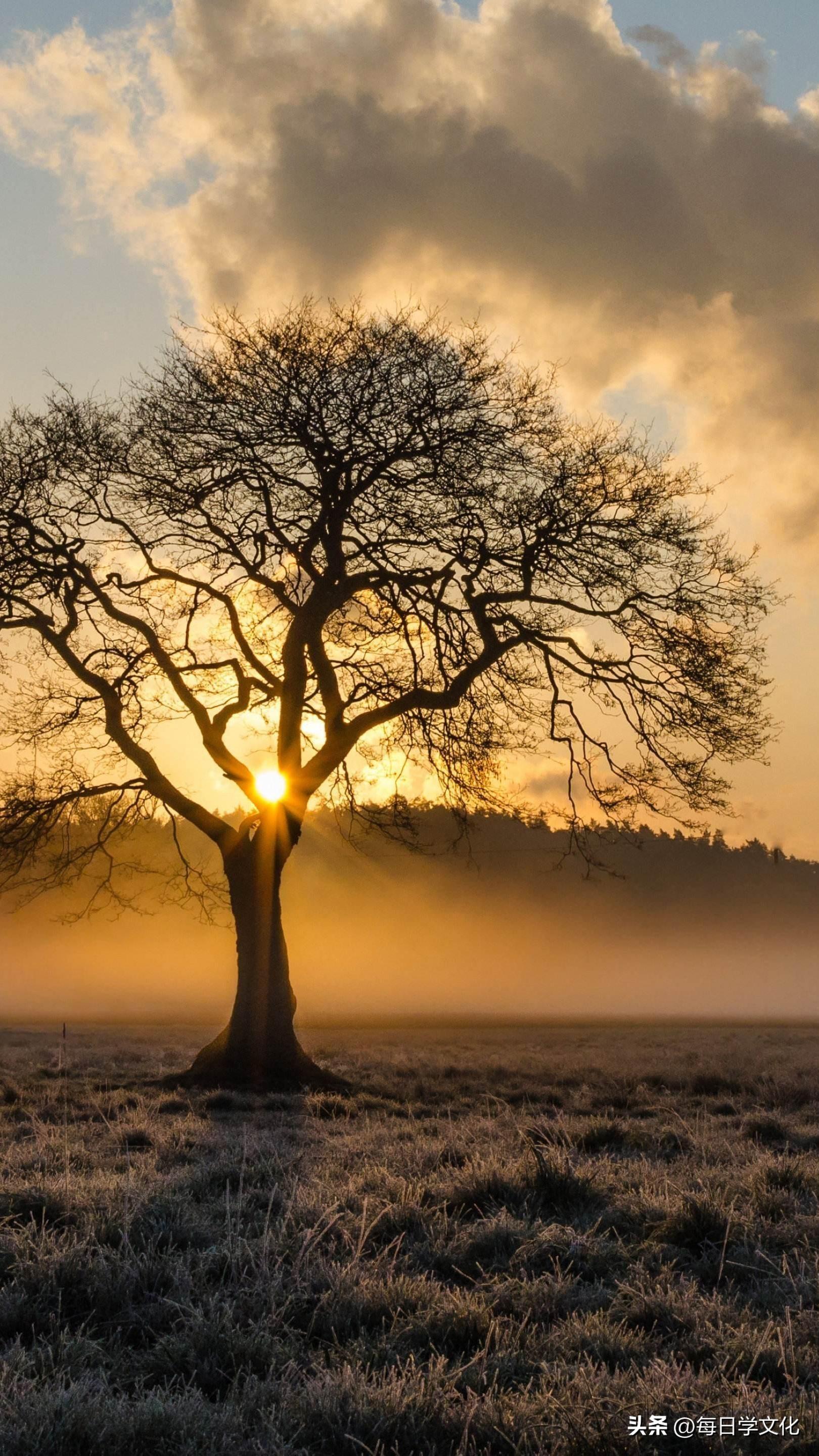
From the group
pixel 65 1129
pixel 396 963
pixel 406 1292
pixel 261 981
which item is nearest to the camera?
pixel 406 1292

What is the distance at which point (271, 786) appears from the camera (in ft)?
61.0

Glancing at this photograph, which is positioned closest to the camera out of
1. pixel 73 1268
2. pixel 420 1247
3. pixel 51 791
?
pixel 73 1268

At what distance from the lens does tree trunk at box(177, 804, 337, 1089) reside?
17000mm

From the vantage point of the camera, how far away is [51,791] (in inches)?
738

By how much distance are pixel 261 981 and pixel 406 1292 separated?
1382 centimetres

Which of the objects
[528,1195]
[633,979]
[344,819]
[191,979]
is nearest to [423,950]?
[633,979]

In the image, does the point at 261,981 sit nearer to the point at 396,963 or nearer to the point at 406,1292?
the point at 406,1292

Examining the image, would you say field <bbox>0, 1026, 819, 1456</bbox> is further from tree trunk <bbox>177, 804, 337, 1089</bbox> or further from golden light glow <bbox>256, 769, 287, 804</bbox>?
golden light glow <bbox>256, 769, 287, 804</bbox>

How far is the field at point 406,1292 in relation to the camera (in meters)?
3.28

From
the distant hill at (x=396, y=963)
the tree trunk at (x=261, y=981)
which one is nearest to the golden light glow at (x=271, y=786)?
the tree trunk at (x=261, y=981)

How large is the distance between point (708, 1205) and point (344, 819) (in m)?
14.4

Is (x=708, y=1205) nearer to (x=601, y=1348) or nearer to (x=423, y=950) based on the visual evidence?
(x=601, y=1348)

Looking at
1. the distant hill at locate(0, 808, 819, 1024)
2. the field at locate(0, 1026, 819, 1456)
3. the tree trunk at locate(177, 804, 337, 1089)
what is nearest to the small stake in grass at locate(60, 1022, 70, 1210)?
the field at locate(0, 1026, 819, 1456)

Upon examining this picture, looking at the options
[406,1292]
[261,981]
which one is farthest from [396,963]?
[406,1292]
